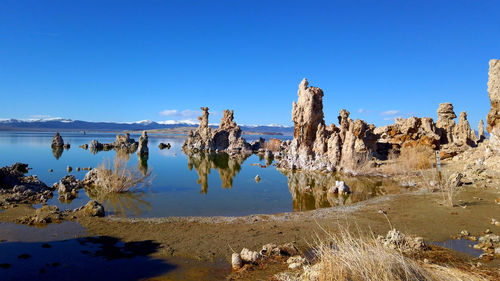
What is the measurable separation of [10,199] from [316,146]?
22.6 meters

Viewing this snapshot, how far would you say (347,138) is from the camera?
25234 mm

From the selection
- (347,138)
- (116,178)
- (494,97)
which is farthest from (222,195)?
(494,97)

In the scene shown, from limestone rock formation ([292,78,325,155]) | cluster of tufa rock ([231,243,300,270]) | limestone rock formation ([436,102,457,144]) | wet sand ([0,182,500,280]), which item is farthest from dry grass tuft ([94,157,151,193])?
limestone rock formation ([436,102,457,144])

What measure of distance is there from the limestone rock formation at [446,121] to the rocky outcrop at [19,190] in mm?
→ 34474

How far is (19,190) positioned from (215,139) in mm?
40972

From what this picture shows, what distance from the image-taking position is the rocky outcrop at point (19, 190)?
1186 centimetres

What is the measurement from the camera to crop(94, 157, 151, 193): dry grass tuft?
48.1 feet

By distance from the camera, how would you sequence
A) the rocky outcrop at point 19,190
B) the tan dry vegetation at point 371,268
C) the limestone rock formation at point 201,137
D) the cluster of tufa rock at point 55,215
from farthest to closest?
the limestone rock formation at point 201,137 → the rocky outcrop at point 19,190 → the cluster of tufa rock at point 55,215 → the tan dry vegetation at point 371,268

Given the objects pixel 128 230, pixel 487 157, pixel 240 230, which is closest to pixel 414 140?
pixel 487 157

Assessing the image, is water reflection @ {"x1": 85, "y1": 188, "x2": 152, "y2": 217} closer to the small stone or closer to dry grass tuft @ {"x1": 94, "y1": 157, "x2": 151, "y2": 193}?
dry grass tuft @ {"x1": 94, "y1": 157, "x2": 151, "y2": 193}

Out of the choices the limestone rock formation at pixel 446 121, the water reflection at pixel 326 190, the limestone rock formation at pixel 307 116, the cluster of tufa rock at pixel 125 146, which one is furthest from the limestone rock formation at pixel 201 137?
the limestone rock formation at pixel 446 121

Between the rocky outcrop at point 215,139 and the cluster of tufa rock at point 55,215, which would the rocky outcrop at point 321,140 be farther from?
the rocky outcrop at point 215,139

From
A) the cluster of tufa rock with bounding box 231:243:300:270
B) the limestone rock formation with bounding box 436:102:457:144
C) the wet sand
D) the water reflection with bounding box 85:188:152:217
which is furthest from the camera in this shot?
the limestone rock formation with bounding box 436:102:457:144

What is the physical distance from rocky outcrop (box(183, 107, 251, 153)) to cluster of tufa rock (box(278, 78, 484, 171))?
22104 mm
